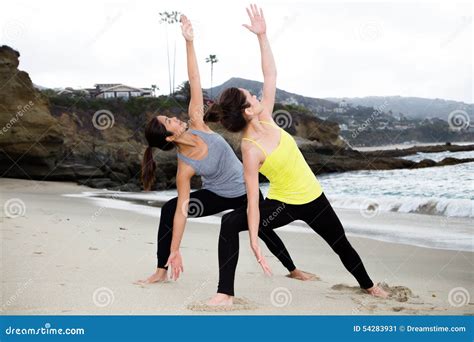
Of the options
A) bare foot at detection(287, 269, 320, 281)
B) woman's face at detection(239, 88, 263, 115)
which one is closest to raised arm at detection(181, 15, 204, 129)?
woman's face at detection(239, 88, 263, 115)

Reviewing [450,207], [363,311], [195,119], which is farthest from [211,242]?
[450,207]

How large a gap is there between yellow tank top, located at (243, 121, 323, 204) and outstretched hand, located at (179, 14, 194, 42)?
627 mm

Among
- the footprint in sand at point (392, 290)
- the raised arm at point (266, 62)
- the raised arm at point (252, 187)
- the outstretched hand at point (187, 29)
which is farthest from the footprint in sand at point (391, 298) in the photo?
the outstretched hand at point (187, 29)

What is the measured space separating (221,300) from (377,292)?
923mm

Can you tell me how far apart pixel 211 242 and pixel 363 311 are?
2493 millimetres

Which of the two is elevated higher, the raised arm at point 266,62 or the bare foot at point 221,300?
the raised arm at point 266,62

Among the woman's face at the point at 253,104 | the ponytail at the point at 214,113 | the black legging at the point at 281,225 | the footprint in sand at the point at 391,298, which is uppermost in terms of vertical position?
the woman's face at the point at 253,104

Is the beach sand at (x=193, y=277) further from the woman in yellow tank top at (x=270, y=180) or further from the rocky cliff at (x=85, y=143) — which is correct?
the rocky cliff at (x=85, y=143)

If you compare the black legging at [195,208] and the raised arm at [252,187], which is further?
the black legging at [195,208]

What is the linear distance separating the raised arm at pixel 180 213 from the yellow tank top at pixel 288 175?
463 mm

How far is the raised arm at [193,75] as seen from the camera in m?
3.30

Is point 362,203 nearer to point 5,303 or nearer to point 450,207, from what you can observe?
point 450,207

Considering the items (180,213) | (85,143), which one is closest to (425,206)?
(180,213)

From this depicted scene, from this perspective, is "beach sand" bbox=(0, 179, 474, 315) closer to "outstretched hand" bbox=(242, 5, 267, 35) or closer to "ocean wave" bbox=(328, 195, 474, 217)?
"outstretched hand" bbox=(242, 5, 267, 35)
